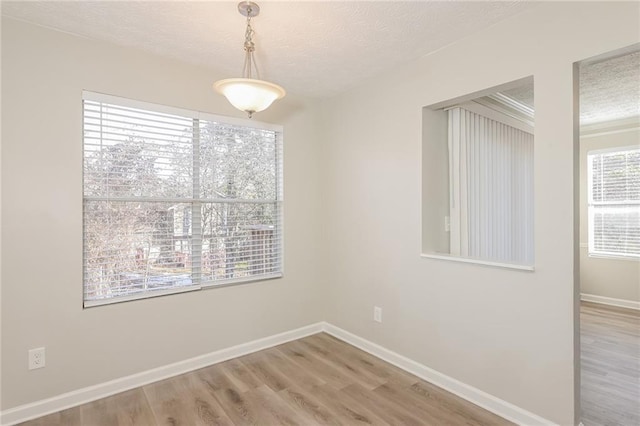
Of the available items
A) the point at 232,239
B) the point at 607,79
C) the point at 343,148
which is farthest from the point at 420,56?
the point at 232,239

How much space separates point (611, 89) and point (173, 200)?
14.7 feet

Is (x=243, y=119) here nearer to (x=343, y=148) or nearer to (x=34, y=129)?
(x=343, y=148)

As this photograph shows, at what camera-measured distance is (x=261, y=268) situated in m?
3.28

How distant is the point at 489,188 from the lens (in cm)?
319

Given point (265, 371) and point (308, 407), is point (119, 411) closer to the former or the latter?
point (265, 371)

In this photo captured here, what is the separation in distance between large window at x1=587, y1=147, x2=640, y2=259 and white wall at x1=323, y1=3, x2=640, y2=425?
3857 millimetres

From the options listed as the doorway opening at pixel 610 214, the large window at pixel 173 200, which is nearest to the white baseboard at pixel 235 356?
the large window at pixel 173 200

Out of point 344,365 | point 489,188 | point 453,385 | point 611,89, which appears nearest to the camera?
point 453,385

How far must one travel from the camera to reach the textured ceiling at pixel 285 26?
200 cm

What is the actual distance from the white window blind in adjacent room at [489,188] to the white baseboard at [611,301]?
223cm

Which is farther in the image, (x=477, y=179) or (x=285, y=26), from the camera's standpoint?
(x=477, y=179)

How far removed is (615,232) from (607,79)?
2.64 metres

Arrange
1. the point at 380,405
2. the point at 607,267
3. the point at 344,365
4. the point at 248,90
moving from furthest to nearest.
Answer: the point at 607,267
the point at 344,365
the point at 380,405
the point at 248,90

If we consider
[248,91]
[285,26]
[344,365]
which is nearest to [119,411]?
[344,365]
